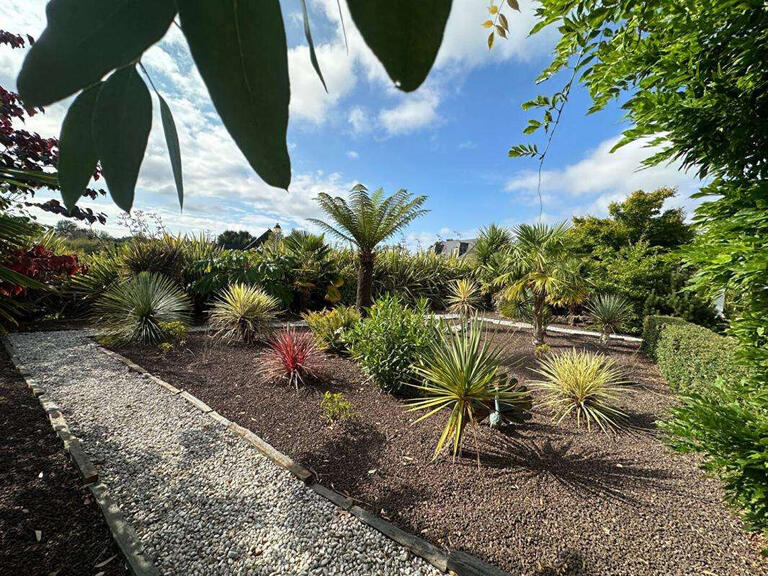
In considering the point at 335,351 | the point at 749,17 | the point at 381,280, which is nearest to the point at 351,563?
the point at 749,17

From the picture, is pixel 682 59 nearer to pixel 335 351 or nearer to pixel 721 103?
pixel 721 103

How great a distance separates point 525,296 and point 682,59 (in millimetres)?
6062

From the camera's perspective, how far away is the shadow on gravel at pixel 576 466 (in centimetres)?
237

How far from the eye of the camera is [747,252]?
1.48m

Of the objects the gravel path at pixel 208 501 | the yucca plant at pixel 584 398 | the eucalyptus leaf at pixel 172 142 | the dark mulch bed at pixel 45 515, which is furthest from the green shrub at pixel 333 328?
the eucalyptus leaf at pixel 172 142

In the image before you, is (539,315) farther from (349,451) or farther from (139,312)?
(139,312)

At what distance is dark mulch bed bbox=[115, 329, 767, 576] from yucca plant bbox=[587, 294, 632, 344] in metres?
4.39

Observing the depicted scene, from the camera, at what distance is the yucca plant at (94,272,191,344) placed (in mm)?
5637

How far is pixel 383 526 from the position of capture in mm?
1978

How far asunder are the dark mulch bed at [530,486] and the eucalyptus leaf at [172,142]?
2347mm

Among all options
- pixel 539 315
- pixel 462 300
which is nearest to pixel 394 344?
pixel 539 315

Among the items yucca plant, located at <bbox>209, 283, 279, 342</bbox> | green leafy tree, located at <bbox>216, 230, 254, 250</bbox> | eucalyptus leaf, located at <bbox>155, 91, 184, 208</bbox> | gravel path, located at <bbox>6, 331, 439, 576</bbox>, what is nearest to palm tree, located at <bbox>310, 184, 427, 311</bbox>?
yucca plant, located at <bbox>209, 283, 279, 342</bbox>

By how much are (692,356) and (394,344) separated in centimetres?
386

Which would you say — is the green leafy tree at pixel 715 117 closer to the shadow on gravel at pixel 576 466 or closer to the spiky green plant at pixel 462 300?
the shadow on gravel at pixel 576 466
